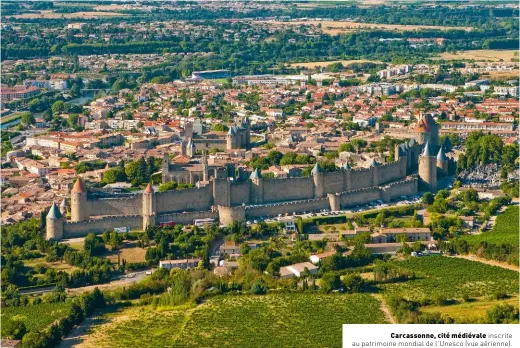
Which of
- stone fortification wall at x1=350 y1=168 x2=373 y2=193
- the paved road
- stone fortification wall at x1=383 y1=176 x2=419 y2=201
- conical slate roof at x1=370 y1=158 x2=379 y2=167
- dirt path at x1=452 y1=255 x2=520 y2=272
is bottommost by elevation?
dirt path at x1=452 y1=255 x2=520 y2=272

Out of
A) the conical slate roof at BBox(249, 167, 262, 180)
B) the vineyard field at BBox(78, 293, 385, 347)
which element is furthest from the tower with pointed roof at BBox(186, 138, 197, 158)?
the vineyard field at BBox(78, 293, 385, 347)

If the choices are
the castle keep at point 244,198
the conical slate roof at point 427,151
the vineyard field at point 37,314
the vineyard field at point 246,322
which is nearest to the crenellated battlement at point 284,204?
the castle keep at point 244,198

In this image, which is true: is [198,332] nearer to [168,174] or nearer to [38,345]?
[38,345]

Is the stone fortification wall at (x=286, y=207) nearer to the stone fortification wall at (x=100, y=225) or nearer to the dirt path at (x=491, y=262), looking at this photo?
the stone fortification wall at (x=100, y=225)

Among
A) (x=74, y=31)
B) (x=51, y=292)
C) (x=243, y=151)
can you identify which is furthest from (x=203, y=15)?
(x=51, y=292)

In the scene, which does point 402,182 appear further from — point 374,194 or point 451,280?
point 451,280

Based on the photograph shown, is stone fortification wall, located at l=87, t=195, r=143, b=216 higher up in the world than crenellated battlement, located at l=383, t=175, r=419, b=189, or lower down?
higher up

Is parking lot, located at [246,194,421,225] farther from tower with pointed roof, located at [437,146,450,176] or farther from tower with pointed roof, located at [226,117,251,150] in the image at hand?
tower with pointed roof, located at [226,117,251,150]
